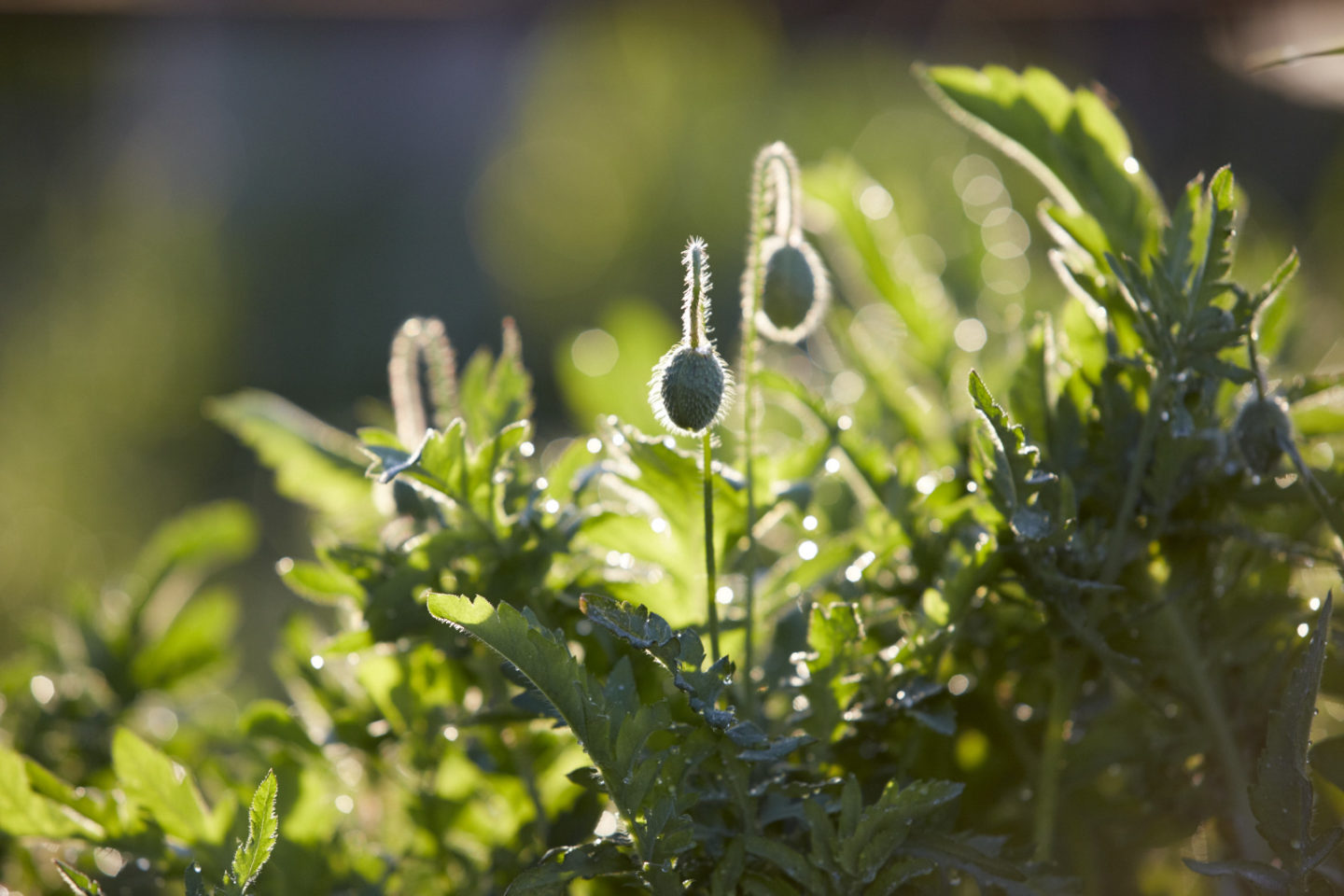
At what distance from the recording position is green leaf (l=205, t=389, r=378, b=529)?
2.27ft

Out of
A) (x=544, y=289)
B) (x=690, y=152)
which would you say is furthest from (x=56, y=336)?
(x=690, y=152)

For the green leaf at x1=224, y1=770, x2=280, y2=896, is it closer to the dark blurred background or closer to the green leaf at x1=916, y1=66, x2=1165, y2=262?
the green leaf at x1=916, y1=66, x2=1165, y2=262

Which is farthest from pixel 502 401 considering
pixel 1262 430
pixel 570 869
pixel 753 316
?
pixel 1262 430

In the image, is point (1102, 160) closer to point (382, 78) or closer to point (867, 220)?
point (867, 220)

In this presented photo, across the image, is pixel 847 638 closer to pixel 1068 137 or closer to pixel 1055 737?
pixel 1055 737

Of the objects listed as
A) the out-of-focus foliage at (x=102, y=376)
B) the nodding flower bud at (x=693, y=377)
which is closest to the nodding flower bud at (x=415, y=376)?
the nodding flower bud at (x=693, y=377)

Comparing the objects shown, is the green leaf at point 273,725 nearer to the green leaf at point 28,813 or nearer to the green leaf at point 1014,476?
the green leaf at point 28,813

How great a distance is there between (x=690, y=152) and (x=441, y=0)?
2246 mm

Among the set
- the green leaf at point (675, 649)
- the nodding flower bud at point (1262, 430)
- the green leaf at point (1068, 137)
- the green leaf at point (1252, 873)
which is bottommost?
the green leaf at point (1252, 873)

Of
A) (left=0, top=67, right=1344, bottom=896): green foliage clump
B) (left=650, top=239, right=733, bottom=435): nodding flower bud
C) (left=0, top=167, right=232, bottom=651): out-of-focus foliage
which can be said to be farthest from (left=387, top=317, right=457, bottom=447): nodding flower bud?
(left=0, top=167, right=232, bottom=651): out-of-focus foliage

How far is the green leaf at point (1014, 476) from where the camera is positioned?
0.49 m

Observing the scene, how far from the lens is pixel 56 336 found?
8.89 ft

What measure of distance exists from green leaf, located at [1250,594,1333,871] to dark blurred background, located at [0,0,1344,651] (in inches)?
27.5

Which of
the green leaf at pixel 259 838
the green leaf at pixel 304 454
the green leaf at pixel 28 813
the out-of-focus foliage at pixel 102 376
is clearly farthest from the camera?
the out-of-focus foliage at pixel 102 376
